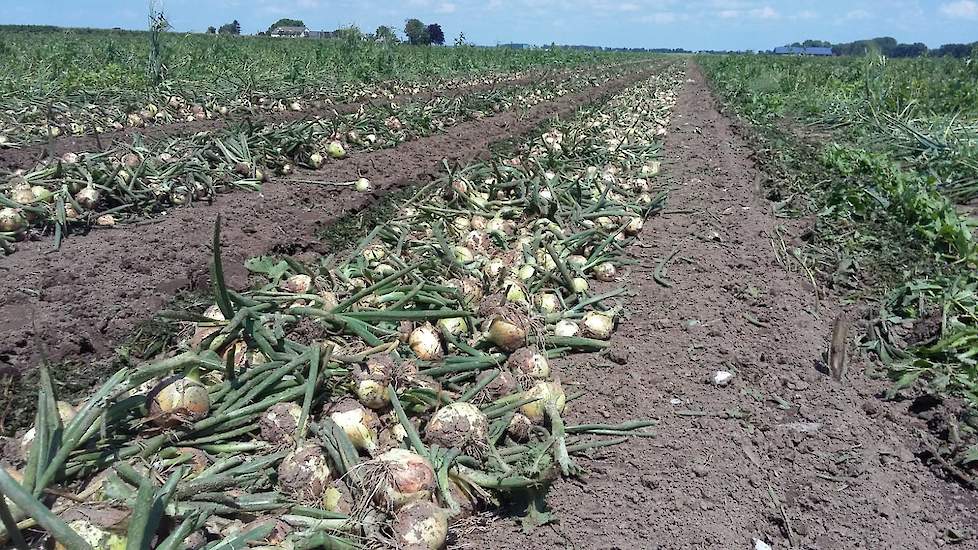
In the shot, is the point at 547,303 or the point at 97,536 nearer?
the point at 97,536

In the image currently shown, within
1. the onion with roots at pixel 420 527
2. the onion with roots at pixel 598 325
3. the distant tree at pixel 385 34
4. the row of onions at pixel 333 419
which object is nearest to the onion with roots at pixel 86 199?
the row of onions at pixel 333 419

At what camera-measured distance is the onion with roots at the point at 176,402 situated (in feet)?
7.13

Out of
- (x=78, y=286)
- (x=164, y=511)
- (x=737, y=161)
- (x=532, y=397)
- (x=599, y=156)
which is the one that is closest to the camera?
(x=164, y=511)

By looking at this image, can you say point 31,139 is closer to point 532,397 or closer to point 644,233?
point 644,233

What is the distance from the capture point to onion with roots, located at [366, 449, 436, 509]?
2.01 metres

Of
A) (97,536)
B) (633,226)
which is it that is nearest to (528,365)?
(97,536)

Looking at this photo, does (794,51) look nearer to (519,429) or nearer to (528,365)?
(528,365)

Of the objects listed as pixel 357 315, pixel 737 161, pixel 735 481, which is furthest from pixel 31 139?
pixel 737 161

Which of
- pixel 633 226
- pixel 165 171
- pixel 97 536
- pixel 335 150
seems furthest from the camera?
→ pixel 335 150

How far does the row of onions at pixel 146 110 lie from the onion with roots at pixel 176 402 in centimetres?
515

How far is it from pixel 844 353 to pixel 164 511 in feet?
10.6

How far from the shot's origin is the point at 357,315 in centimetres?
283

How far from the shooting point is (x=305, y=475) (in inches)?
82.2

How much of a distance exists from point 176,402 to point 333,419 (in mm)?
538
